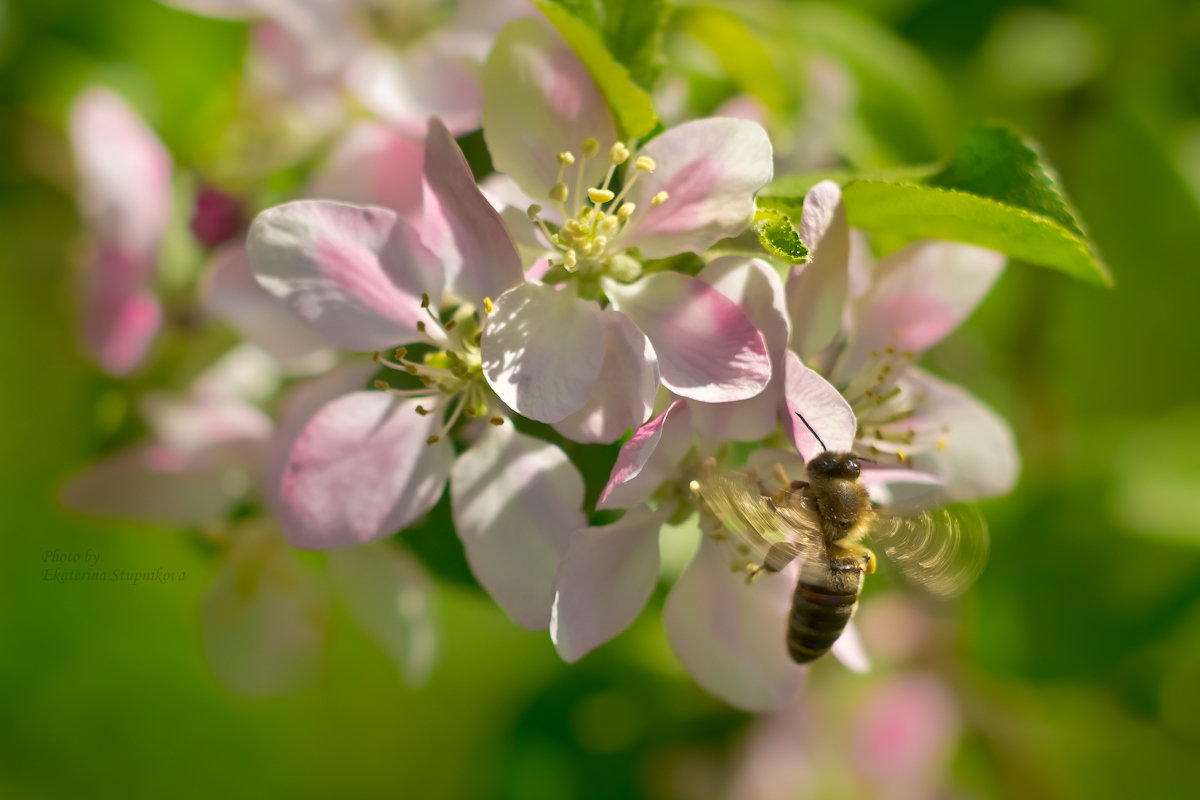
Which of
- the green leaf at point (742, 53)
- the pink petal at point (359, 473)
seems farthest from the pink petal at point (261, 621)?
the green leaf at point (742, 53)

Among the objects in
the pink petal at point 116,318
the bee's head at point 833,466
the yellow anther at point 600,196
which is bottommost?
the pink petal at point 116,318

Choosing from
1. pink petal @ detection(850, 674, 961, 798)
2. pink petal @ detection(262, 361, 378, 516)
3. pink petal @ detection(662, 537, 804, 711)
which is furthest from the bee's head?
pink petal @ detection(850, 674, 961, 798)

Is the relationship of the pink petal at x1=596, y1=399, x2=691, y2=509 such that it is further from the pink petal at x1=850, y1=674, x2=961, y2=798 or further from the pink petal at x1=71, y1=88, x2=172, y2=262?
the pink petal at x1=850, y1=674, x2=961, y2=798

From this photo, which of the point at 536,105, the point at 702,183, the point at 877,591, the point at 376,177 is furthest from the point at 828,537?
the point at 877,591

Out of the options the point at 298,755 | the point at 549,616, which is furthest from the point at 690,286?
the point at 298,755

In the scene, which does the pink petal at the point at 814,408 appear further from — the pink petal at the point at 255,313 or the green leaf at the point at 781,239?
the pink petal at the point at 255,313
